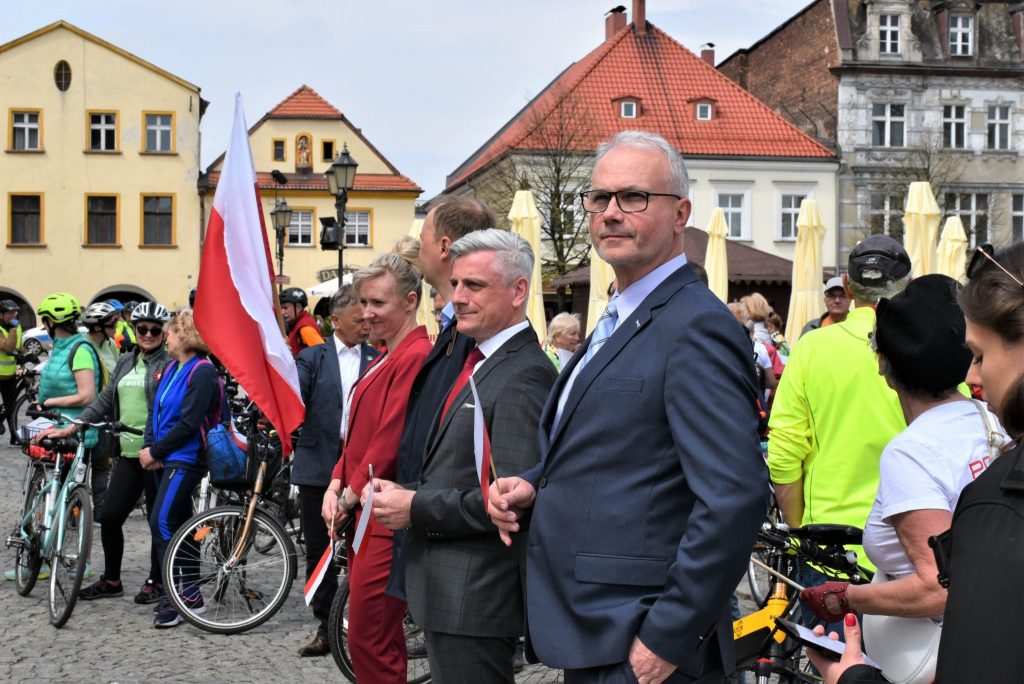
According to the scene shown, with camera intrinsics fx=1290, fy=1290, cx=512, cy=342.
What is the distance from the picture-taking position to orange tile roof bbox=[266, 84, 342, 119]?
52719mm

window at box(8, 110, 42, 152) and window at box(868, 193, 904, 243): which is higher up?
window at box(8, 110, 42, 152)

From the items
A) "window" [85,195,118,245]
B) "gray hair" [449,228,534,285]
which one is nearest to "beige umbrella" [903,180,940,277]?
"gray hair" [449,228,534,285]

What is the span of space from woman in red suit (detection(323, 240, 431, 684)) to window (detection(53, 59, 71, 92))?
4768 centimetres

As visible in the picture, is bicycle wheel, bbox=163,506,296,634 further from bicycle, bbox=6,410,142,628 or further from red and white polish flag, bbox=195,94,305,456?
red and white polish flag, bbox=195,94,305,456

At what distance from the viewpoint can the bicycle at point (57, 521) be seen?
26.5 feet

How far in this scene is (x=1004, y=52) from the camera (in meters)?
48.7

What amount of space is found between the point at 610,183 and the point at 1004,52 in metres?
50.2

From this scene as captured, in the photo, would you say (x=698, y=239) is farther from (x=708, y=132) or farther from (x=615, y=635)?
(x=708, y=132)

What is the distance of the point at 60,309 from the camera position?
1022 centimetres

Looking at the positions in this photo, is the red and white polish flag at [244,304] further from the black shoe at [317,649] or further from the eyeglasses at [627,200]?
the eyeglasses at [627,200]

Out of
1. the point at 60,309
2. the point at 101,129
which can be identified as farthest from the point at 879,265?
the point at 101,129

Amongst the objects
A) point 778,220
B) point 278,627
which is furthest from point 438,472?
point 778,220

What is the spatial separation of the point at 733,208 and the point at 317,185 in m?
16.6

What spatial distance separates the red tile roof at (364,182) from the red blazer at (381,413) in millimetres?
46941
